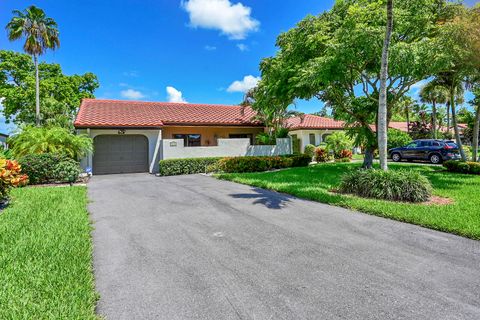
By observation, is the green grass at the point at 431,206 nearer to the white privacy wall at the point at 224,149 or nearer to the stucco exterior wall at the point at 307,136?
the white privacy wall at the point at 224,149

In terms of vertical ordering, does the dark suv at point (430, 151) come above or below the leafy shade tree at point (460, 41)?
below

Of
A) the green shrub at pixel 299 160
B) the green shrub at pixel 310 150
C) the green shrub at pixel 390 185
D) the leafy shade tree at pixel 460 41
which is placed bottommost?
the green shrub at pixel 390 185

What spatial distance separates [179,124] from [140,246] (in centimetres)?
1457

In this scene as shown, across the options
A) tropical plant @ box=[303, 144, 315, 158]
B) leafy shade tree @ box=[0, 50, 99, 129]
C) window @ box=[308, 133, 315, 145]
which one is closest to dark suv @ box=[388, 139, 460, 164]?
tropical plant @ box=[303, 144, 315, 158]

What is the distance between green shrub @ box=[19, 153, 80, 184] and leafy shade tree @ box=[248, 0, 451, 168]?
33.9 feet

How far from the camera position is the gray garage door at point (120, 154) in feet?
53.8

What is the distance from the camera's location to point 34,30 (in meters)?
18.9

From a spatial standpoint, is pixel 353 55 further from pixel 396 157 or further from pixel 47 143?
pixel 396 157

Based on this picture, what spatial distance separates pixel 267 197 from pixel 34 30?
2165 centimetres

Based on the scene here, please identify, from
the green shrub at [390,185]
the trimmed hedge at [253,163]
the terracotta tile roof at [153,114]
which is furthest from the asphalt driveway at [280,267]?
the terracotta tile roof at [153,114]

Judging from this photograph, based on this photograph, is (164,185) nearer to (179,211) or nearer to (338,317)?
(179,211)

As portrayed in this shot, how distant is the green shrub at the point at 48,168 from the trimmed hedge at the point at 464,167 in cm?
1888

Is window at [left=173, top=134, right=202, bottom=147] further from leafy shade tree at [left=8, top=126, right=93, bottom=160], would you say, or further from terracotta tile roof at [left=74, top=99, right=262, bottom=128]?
leafy shade tree at [left=8, top=126, right=93, bottom=160]

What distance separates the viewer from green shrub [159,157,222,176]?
15.3 meters
